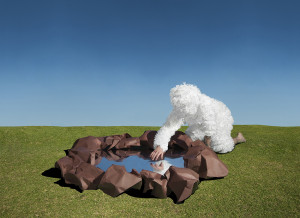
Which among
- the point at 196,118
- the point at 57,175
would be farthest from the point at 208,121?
the point at 57,175

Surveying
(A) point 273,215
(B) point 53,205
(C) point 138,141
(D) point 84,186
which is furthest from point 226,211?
(C) point 138,141

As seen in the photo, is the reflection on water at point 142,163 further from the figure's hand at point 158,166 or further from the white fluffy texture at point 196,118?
the white fluffy texture at point 196,118

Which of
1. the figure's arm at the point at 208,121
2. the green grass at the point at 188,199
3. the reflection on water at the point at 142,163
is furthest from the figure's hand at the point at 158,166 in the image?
the figure's arm at the point at 208,121

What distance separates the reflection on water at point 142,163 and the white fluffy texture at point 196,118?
0.22m

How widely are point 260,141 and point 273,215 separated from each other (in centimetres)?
293

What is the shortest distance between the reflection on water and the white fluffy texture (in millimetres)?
225

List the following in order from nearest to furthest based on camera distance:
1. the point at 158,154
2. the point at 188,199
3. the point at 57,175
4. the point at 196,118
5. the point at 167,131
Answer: the point at 188,199 < the point at 57,175 < the point at 158,154 < the point at 167,131 < the point at 196,118

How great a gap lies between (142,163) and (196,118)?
106 cm

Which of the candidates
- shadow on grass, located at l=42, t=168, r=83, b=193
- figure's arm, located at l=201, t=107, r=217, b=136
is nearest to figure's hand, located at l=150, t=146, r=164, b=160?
figure's arm, located at l=201, t=107, r=217, b=136

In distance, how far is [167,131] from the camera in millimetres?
3447

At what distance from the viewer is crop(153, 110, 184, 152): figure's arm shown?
3391 millimetres

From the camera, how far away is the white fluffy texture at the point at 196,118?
131 inches

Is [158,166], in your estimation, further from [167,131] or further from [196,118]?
[196,118]

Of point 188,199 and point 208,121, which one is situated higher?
point 208,121
